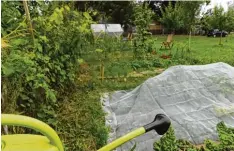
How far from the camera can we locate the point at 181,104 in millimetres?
3439

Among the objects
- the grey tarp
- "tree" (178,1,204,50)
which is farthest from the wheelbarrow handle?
"tree" (178,1,204,50)

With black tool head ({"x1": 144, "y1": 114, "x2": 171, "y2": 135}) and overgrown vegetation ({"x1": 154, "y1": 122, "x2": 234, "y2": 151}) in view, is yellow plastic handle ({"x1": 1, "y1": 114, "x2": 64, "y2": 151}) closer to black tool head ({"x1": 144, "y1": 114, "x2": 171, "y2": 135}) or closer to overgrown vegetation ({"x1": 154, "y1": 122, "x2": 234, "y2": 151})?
black tool head ({"x1": 144, "y1": 114, "x2": 171, "y2": 135})

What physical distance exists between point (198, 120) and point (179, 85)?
910 mm

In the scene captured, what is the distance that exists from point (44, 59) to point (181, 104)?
170 centimetres

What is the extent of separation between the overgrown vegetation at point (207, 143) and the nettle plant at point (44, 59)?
1.02m

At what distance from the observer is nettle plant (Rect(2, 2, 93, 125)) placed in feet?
6.89

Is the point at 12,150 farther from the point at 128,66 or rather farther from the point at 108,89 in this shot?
the point at 128,66

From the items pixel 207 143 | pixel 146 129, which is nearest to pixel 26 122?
pixel 146 129

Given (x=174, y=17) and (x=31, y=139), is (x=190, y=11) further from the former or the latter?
(x=31, y=139)

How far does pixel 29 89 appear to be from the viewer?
8.38ft

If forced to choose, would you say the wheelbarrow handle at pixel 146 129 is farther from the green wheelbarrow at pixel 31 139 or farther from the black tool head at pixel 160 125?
the green wheelbarrow at pixel 31 139

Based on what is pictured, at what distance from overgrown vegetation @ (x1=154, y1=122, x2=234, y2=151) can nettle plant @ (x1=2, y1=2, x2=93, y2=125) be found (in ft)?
3.35

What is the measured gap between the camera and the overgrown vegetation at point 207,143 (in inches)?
80.5

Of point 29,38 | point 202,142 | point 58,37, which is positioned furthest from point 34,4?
point 202,142
